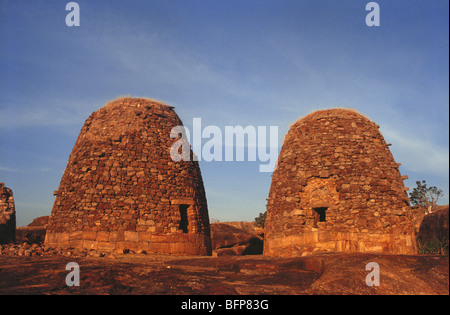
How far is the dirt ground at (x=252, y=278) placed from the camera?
673cm

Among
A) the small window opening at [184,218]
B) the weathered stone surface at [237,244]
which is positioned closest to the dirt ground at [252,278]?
the small window opening at [184,218]

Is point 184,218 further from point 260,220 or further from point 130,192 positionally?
point 260,220

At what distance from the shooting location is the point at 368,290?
6.57 m

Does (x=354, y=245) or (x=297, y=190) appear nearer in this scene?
(x=354, y=245)

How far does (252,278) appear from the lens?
27.0ft

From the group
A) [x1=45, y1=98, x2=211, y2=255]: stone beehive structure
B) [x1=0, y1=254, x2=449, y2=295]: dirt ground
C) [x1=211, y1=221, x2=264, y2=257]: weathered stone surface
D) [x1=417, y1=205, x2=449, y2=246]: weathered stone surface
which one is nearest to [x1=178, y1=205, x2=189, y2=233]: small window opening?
[x1=45, y1=98, x2=211, y2=255]: stone beehive structure

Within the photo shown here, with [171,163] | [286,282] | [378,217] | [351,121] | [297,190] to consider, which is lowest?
[286,282]

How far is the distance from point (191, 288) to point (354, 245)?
7.77 meters

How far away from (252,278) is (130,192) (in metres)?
7.23

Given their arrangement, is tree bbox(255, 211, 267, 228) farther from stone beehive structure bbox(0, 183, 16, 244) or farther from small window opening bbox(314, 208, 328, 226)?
stone beehive structure bbox(0, 183, 16, 244)

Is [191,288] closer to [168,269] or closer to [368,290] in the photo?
[168,269]

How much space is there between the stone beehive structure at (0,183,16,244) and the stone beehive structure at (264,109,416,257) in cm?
1004

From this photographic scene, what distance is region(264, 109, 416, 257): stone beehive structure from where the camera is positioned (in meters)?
13.2
